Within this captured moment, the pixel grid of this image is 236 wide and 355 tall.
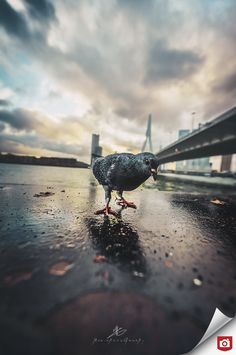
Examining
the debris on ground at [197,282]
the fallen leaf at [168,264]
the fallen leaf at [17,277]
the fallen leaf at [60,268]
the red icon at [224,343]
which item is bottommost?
the red icon at [224,343]

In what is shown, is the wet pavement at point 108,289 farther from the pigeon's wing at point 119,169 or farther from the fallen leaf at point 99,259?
the pigeon's wing at point 119,169

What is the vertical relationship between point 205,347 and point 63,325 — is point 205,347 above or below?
below

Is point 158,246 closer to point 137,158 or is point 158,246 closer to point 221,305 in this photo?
point 221,305

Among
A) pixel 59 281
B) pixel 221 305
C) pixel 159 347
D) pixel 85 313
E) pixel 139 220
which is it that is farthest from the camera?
pixel 139 220

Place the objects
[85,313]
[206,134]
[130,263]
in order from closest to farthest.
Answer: [85,313] < [130,263] < [206,134]

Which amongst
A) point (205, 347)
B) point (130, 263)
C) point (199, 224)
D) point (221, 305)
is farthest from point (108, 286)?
point (199, 224)

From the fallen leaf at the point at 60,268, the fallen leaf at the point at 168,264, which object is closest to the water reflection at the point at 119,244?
the fallen leaf at the point at 168,264
